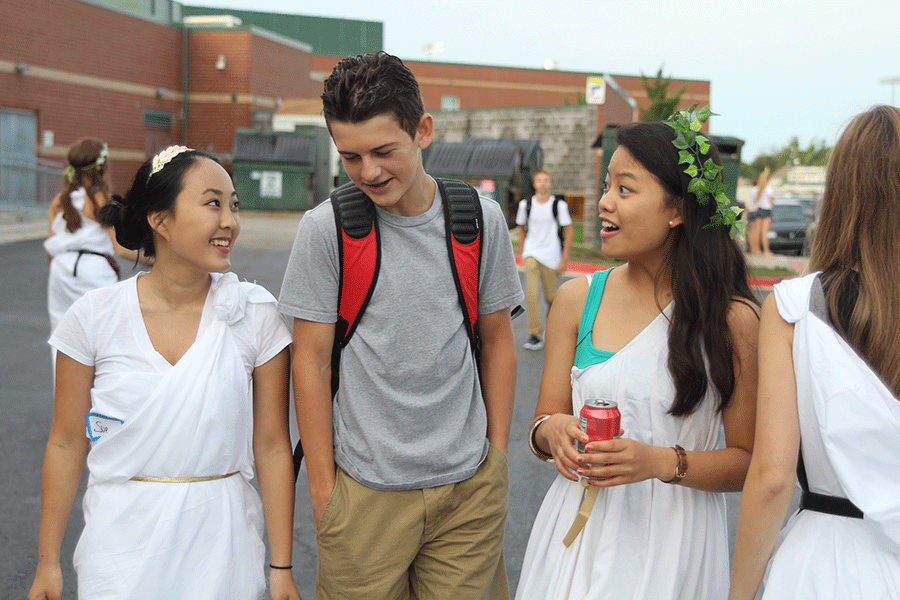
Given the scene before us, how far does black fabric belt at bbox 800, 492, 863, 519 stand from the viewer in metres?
1.76

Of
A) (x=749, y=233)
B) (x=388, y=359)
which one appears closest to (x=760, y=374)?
(x=388, y=359)

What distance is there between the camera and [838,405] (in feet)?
5.55

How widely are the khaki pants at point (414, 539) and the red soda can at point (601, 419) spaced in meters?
0.52

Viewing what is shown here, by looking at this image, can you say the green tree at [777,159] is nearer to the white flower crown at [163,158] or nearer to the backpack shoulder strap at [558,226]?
the backpack shoulder strap at [558,226]

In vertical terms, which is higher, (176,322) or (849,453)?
(176,322)

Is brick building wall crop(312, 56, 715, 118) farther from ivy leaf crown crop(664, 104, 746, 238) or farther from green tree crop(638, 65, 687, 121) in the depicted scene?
ivy leaf crown crop(664, 104, 746, 238)

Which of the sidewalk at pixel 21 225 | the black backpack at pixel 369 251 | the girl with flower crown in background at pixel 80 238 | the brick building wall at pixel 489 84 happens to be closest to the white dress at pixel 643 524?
the black backpack at pixel 369 251

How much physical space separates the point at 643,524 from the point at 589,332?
538 mm

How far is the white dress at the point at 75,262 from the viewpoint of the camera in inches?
211

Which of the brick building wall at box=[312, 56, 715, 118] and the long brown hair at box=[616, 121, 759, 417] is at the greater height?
the brick building wall at box=[312, 56, 715, 118]

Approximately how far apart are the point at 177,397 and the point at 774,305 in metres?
1.50

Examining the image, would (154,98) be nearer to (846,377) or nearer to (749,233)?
(749,233)

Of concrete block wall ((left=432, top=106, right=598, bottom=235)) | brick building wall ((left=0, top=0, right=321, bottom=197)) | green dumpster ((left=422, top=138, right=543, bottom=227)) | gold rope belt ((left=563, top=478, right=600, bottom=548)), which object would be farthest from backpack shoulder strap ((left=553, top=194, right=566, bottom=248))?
brick building wall ((left=0, top=0, right=321, bottom=197))

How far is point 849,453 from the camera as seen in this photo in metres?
1.70
